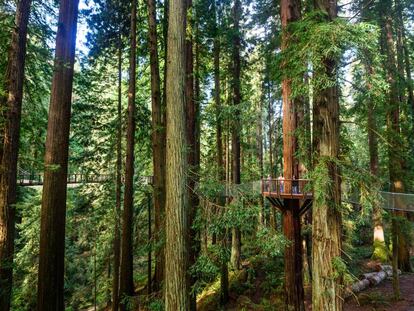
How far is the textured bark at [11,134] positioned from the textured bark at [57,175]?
1588 mm

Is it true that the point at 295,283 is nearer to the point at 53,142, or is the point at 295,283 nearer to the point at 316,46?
the point at 316,46

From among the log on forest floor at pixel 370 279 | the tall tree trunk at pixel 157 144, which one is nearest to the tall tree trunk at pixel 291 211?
the tall tree trunk at pixel 157 144

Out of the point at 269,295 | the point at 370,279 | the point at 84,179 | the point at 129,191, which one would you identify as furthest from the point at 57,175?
the point at 370,279

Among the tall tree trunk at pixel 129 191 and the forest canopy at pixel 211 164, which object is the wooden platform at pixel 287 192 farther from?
the tall tree trunk at pixel 129 191

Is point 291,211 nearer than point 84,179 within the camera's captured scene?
Yes

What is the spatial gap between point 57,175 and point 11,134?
2036 mm

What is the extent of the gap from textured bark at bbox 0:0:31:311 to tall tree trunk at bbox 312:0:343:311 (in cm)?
561

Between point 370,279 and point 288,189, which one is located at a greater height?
point 288,189

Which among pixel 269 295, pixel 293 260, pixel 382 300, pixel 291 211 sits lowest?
pixel 269 295

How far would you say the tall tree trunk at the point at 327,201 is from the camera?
431cm

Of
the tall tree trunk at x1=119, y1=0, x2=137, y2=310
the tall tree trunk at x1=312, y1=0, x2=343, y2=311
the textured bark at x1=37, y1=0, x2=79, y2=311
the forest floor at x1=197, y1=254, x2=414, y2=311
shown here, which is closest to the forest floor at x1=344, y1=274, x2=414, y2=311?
the forest floor at x1=197, y1=254, x2=414, y2=311

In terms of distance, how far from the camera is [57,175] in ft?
15.0

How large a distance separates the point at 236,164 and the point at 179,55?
319 inches

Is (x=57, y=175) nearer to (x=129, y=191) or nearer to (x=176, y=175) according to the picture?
(x=176, y=175)
